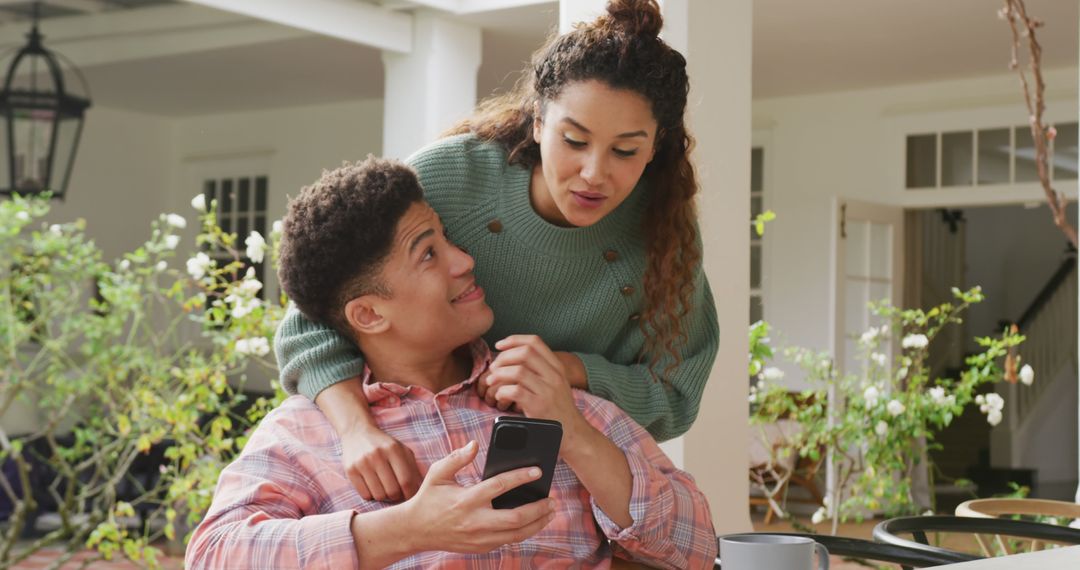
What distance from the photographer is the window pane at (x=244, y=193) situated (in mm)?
10914

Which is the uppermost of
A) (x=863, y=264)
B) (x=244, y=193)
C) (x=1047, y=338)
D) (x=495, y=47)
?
(x=495, y=47)

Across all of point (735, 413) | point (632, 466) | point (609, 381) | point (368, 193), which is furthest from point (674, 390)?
point (735, 413)

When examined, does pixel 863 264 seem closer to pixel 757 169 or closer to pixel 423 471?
pixel 757 169

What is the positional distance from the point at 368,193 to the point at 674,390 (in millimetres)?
539

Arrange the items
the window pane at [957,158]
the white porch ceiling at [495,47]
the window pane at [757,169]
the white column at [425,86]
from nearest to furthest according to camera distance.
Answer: the white column at [425,86] → the white porch ceiling at [495,47] → the window pane at [957,158] → the window pane at [757,169]

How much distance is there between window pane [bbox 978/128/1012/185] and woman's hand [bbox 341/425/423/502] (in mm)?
7855

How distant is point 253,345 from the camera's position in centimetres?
449

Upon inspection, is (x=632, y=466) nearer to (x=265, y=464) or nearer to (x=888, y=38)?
(x=265, y=464)

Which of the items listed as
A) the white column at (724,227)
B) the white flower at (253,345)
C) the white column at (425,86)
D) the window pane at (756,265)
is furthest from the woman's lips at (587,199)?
the window pane at (756,265)

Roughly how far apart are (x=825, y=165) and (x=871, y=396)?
186 inches

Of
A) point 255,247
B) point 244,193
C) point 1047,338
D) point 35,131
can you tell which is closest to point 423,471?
point 255,247

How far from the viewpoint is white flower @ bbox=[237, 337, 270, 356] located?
174 inches

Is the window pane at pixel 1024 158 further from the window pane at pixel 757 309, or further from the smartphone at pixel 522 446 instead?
the smartphone at pixel 522 446

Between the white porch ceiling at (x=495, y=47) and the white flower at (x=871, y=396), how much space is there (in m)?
2.46
